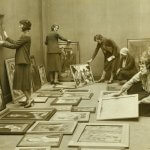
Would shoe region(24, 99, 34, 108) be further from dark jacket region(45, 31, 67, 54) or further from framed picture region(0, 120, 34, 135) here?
dark jacket region(45, 31, 67, 54)

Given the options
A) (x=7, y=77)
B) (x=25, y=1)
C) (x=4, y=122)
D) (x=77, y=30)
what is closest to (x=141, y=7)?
(x=77, y=30)

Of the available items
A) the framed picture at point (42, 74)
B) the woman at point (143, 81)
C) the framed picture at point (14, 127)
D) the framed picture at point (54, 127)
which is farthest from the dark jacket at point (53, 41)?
the framed picture at point (54, 127)

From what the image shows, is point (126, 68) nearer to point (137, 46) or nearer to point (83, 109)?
point (137, 46)

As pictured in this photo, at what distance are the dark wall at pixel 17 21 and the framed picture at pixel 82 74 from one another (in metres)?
1.18

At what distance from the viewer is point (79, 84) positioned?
926 cm

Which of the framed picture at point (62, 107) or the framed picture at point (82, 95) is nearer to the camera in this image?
the framed picture at point (62, 107)

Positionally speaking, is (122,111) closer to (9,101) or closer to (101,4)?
(9,101)

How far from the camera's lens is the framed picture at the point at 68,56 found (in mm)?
10211

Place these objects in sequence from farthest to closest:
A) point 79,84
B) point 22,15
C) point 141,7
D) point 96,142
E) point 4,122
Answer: point 141,7
point 79,84
point 22,15
point 4,122
point 96,142

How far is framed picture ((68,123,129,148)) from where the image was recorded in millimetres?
4270

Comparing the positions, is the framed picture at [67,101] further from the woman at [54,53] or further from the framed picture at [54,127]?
the woman at [54,53]

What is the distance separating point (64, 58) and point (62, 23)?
105 centimetres

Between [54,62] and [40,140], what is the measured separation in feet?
16.4

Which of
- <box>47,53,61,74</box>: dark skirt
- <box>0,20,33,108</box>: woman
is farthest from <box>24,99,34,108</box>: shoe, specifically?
<box>47,53,61,74</box>: dark skirt
